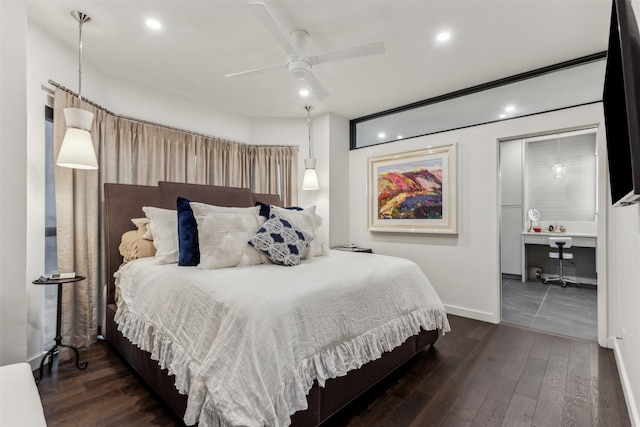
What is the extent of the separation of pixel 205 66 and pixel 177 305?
7.80 feet

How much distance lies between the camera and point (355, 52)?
2.17 meters

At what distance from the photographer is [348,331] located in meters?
1.65

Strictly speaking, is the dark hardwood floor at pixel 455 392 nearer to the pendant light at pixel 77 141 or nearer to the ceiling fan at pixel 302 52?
the pendant light at pixel 77 141

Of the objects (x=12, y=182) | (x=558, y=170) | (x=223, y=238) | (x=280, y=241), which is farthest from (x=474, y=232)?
(x=12, y=182)

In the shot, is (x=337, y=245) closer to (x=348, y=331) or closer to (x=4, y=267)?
(x=348, y=331)

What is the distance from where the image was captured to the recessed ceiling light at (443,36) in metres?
2.42

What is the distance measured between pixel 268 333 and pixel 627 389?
2.24m

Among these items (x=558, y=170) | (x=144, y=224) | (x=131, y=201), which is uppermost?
(x=558, y=170)

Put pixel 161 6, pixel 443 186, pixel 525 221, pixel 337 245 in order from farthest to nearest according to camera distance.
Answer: pixel 525 221 < pixel 337 245 < pixel 443 186 < pixel 161 6

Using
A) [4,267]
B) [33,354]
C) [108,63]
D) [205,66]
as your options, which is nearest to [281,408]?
[4,267]

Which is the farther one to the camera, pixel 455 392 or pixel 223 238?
pixel 223 238

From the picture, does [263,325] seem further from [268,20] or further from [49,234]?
[49,234]

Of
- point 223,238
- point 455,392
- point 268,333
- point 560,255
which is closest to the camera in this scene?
point 268,333

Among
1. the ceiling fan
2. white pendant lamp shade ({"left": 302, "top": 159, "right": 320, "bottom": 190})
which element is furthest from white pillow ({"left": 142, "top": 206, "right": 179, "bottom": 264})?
white pendant lamp shade ({"left": 302, "top": 159, "right": 320, "bottom": 190})
